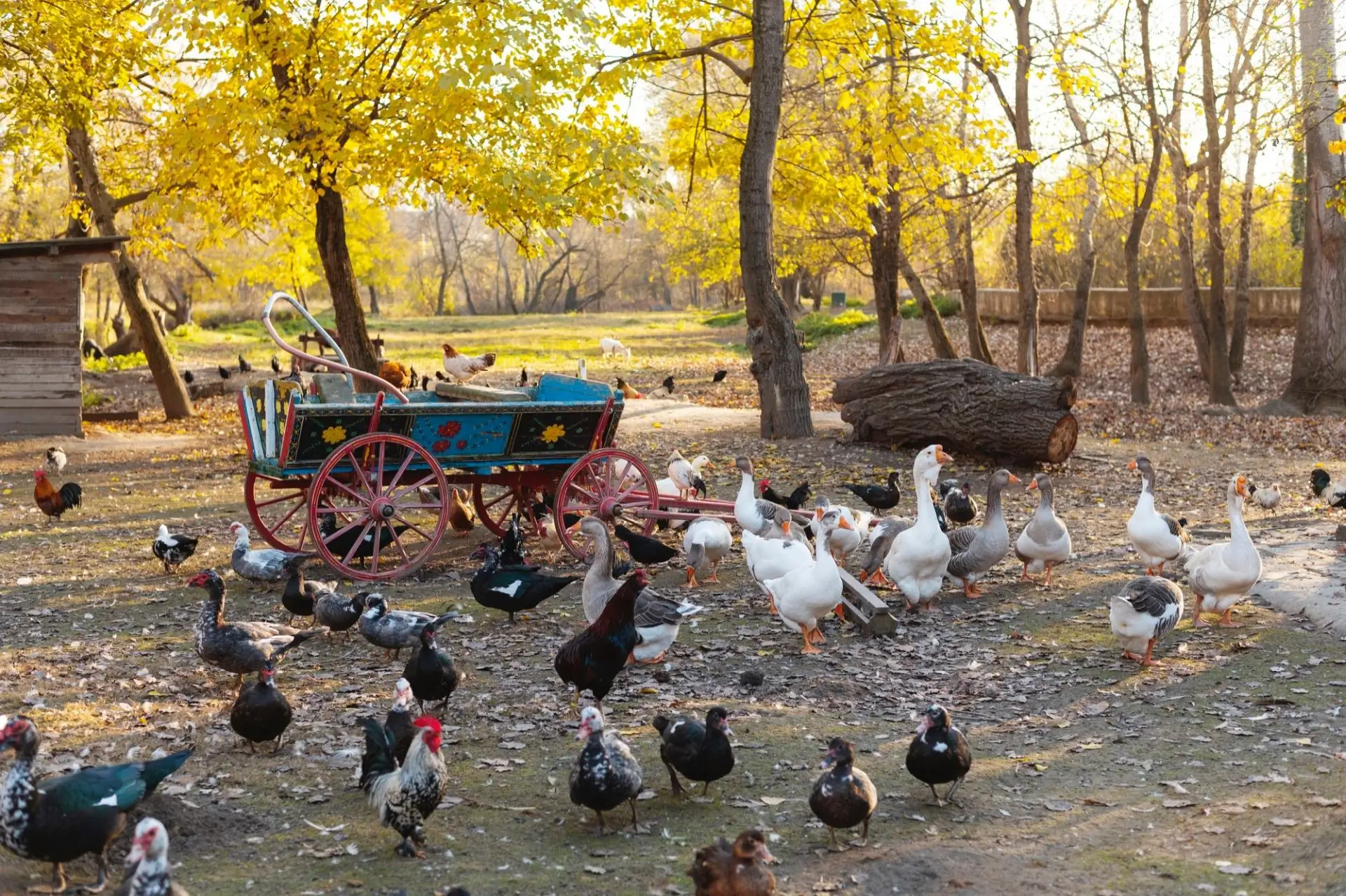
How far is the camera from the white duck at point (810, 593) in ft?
27.2

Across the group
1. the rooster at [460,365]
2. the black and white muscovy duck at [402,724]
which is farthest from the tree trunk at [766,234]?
the black and white muscovy duck at [402,724]

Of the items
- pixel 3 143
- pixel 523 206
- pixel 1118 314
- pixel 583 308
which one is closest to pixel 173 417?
pixel 3 143

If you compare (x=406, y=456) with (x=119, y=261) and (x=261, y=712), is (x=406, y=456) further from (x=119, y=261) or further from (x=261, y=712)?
(x=119, y=261)

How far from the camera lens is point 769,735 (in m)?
6.93

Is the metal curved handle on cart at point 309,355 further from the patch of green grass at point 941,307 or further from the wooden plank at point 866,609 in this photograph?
the patch of green grass at point 941,307

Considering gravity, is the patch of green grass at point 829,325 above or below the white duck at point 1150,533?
above

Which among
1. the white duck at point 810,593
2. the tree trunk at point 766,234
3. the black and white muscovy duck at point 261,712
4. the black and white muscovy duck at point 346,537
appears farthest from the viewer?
the tree trunk at point 766,234

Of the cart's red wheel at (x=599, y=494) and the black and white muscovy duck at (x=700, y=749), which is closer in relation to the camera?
the black and white muscovy duck at (x=700, y=749)

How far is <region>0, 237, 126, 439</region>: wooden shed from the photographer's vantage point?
18.5 metres

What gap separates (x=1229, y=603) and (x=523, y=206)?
10305mm

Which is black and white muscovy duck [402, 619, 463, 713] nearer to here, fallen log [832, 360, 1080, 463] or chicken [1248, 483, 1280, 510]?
fallen log [832, 360, 1080, 463]

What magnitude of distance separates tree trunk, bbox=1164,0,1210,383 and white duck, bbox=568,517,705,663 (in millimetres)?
15697

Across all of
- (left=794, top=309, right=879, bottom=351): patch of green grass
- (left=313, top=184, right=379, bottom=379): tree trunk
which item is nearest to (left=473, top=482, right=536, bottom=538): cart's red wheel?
(left=313, top=184, right=379, bottom=379): tree trunk

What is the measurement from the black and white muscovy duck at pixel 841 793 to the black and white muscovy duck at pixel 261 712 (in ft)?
9.52
